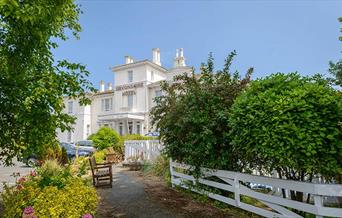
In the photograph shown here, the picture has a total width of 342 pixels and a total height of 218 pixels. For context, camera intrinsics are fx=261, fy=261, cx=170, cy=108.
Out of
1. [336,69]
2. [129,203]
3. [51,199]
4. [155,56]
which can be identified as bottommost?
[129,203]

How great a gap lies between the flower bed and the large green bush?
314cm

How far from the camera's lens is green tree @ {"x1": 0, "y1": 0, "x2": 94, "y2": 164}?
4.29 metres

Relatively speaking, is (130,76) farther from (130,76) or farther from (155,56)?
(155,56)

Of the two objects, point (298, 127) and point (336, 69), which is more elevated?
point (336, 69)

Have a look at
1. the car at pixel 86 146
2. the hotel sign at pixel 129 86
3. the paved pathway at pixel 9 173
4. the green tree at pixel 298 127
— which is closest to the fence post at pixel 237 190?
the green tree at pixel 298 127

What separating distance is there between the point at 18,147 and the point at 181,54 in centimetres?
2907

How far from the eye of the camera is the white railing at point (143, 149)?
1345 cm

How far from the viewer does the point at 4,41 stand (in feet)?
15.6

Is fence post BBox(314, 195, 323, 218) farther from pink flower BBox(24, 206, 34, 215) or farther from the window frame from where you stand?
the window frame

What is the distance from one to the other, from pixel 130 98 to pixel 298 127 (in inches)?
1223

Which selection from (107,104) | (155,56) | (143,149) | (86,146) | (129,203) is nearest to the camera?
(129,203)

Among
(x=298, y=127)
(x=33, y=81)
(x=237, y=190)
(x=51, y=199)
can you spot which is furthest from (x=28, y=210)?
(x=298, y=127)

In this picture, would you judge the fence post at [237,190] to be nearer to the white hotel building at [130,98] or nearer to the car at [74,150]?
the car at [74,150]

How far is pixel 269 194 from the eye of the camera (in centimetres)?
585
